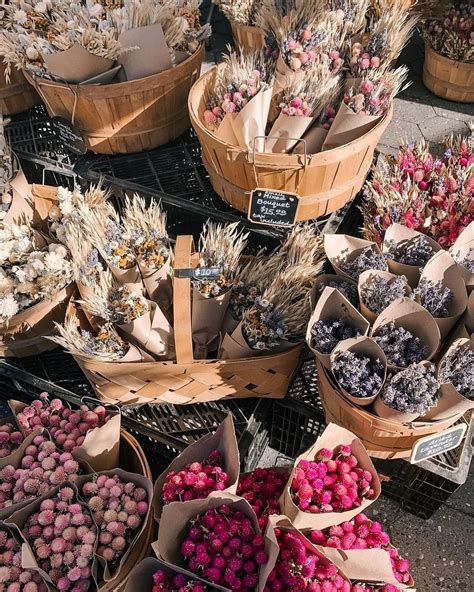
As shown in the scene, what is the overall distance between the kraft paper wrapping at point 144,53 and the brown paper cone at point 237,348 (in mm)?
1287

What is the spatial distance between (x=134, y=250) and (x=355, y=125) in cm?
90

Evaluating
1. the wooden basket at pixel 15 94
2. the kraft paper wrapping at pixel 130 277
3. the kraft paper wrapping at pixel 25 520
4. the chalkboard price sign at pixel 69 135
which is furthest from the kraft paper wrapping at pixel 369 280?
the wooden basket at pixel 15 94

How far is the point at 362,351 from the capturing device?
1436mm

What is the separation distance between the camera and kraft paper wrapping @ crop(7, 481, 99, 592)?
127 cm

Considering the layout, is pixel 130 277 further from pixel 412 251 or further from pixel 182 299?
pixel 412 251

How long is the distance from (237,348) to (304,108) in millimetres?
951

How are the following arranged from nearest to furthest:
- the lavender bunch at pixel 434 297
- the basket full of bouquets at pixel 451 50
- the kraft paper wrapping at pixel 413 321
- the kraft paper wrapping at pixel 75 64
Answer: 1. the kraft paper wrapping at pixel 413 321
2. the lavender bunch at pixel 434 297
3. the kraft paper wrapping at pixel 75 64
4. the basket full of bouquets at pixel 451 50

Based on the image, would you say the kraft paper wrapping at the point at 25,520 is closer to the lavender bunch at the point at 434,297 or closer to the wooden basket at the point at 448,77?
the lavender bunch at the point at 434,297

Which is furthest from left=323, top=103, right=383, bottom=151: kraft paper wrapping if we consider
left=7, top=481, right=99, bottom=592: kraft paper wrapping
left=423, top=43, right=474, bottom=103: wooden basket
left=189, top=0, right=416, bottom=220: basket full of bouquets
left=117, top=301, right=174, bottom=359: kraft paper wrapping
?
left=423, top=43, right=474, bottom=103: wooden basket

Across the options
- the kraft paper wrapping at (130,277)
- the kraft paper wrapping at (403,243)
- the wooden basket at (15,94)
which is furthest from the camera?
the wooden basket at (15,94)

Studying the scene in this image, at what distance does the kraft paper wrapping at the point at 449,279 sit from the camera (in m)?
1.55

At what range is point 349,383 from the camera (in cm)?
138

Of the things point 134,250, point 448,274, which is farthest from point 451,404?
point 134,250

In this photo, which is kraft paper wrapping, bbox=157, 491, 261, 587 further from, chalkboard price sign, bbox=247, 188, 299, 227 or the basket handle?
chalkboard price sign, bbox=247, 188, 299, 227
